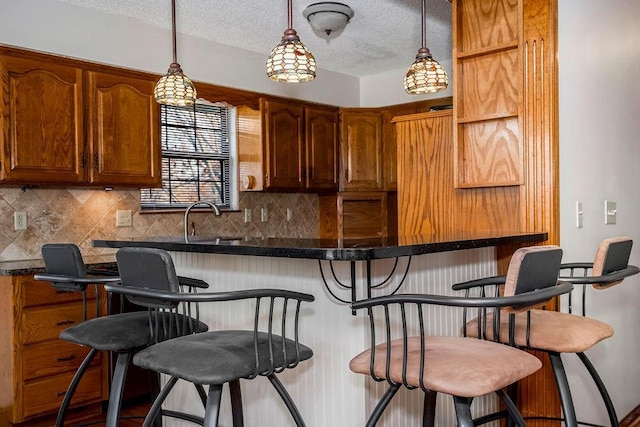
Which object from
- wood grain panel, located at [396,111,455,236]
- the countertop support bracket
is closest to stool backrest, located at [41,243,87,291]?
the countertop support bracket

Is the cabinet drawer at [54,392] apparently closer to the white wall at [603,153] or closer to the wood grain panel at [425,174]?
the wood grain panel at [425,174]

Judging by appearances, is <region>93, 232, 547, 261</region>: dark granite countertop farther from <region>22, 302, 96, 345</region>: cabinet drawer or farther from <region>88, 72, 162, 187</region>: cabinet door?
<region>88, 72, 162, 187</region>: cabinet door

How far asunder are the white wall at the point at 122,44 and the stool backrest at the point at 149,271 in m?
2.41

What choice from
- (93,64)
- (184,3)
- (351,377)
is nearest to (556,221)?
(351,377)

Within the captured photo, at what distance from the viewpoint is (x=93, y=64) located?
3.67m

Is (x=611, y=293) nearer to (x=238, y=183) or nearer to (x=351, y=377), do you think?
(x=351, y=377)

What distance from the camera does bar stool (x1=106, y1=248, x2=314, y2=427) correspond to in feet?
4.65

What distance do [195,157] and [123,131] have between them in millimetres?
871

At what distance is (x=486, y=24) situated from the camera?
2779mm

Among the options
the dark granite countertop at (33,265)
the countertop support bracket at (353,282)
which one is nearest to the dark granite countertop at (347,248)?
the countertop support bracket at (353,282)

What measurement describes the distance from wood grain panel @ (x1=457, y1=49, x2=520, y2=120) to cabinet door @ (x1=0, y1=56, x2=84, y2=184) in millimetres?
2326

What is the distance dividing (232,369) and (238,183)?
137 inches

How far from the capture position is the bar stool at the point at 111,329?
178 cm

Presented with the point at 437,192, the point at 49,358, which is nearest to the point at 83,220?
the point at 49,358
